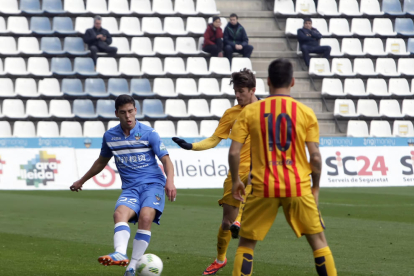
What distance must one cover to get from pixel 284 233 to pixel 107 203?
5252mm

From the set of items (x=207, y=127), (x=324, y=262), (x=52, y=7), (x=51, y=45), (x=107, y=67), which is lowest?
(x=324, y=262)

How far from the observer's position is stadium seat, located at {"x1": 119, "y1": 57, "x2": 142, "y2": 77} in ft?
69.8

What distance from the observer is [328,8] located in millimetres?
24156

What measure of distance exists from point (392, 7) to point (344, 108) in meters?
5.30

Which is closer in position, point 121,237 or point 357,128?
point 121,237

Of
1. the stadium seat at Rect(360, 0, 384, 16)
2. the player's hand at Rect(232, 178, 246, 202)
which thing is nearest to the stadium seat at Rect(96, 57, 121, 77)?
the stadium seat at Rect(360, 0, 384, 16)

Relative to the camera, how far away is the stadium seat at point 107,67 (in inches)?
831

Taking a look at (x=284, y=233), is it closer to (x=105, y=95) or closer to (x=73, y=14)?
(x=105, y=95)

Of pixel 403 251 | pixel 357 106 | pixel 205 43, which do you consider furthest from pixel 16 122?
pixel 403 251

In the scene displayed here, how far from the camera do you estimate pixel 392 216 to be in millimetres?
11578

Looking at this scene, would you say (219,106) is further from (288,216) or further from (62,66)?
(288,216)

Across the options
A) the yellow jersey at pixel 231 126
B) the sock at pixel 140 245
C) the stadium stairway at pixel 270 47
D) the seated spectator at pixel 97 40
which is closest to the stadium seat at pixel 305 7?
the stadium stairway at pixel 270 47

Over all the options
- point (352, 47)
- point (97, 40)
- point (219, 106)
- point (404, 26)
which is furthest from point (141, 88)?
point (404, 26)

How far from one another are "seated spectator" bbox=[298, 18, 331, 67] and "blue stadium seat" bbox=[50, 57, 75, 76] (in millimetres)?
7268
